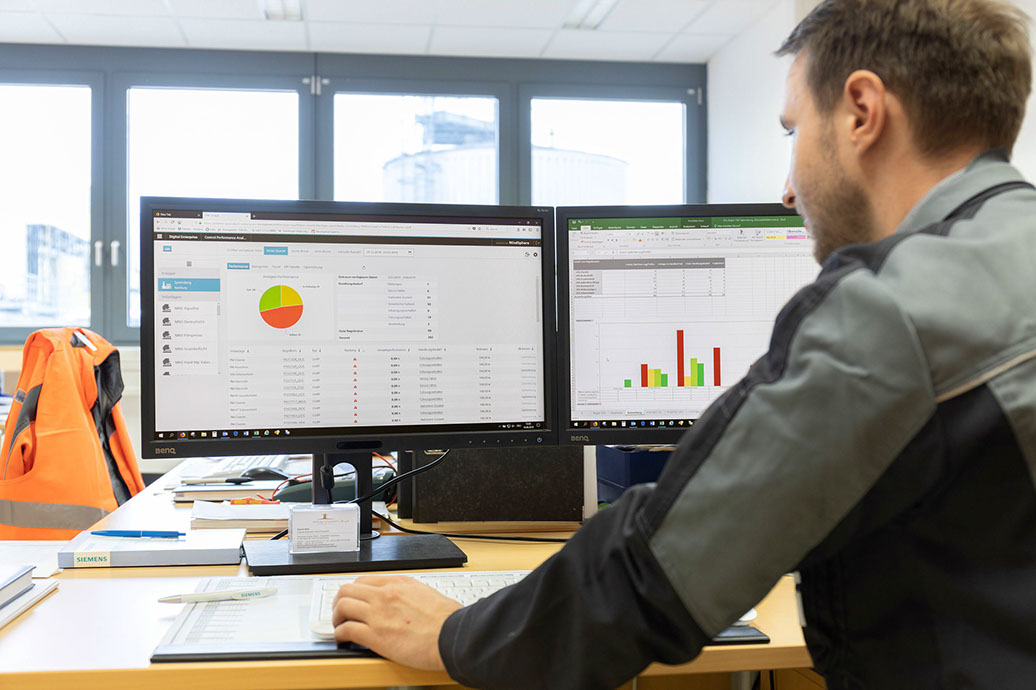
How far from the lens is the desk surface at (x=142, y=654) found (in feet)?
2.50

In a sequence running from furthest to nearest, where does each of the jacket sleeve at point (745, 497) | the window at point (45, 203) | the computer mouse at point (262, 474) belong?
1. the window at point (45, 203)
2. the computer mouse at point (262, 474)
3. the jacket sleeve at point (745, 497)

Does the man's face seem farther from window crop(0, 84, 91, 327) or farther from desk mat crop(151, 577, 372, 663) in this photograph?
window crop(0, 84, 91, 327)

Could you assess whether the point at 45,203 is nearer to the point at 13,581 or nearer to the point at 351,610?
the point at 13,581

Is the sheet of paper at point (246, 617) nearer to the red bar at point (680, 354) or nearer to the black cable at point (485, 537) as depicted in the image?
the black cable at point (485, 537)

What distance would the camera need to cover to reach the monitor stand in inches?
42.6

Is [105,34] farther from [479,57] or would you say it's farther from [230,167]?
[479,57]

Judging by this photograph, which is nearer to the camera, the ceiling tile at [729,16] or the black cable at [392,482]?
the black cable at [392,482]

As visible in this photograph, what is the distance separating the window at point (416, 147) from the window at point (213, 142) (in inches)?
10.9

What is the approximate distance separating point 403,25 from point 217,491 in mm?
3170

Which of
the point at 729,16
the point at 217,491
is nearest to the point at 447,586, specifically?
the point at 217,491

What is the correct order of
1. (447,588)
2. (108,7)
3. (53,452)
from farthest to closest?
1. (108,7)
2. (53,452)
3. (447,588)

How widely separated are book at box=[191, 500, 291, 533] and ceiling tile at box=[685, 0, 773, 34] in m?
3.49

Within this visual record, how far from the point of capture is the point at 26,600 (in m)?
0.92

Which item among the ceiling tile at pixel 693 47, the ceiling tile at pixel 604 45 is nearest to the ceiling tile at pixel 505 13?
the ceiling tile at pixel 604 45
